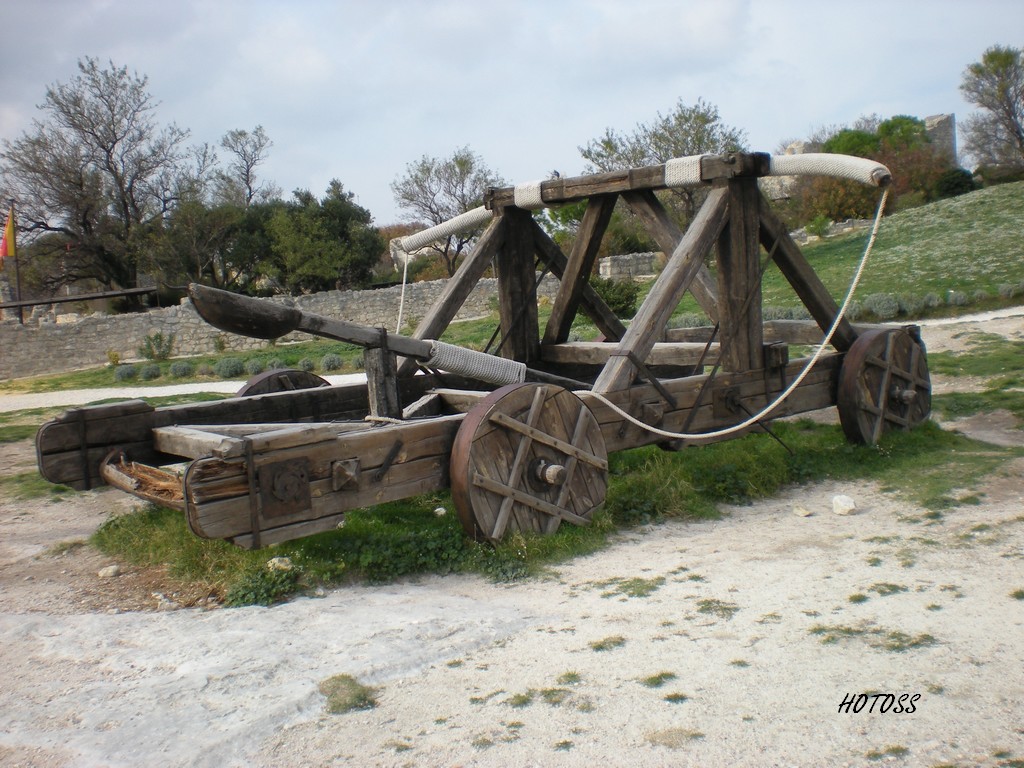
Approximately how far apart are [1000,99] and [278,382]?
138 feet

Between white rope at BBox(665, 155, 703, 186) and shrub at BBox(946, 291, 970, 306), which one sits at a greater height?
white rope at BBox(665, 155, 703, 186)

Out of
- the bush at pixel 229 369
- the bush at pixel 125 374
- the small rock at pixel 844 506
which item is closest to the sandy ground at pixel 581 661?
the small rock at pixel 844 506

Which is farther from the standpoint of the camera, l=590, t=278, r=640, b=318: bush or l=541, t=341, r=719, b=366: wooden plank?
l=590, t=278, r=640, b=318: bush

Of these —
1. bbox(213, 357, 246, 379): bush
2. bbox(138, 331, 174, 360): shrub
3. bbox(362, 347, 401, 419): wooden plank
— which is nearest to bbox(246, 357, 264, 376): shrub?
bbox(213, 357, 246, 379): bush

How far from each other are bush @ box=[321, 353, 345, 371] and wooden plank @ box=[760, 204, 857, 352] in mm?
12137

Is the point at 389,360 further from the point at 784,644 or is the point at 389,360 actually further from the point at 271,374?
the point at 784,644

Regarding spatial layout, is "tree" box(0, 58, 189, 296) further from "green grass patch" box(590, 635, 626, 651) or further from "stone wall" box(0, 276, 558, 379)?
"green grass patch" box(590, 635, 626, 651)

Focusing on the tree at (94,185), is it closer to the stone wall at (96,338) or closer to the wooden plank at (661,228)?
the stone wall at (96,338)

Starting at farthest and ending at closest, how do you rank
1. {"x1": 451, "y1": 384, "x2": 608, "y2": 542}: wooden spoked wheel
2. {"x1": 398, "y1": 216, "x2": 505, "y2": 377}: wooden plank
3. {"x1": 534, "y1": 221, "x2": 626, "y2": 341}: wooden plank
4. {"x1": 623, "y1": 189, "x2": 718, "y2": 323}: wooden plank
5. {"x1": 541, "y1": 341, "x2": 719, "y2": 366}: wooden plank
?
{"x1": 534, "y1": 221, "x2": 626, "y2": 341}: wooden plank
{"x1": 541, "y1": 341, "x2": 719, "y2": 366}: wooden plank
{"x1": 398, "y1": 216, "x2": 505, "y2": 377}: wooden plank
{"x1": 623, "y1": 189, "x2": 718, "y2": 323}: wooden plank
{"x1": 451, "y1": 384, "x2": 608, "y2": 542}: wooden spoked wheel

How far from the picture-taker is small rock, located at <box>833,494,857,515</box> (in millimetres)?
5219

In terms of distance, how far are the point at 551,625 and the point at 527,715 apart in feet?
2.63

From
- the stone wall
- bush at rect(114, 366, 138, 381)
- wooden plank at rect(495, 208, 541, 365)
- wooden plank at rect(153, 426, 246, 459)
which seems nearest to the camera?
wooden plank at rect(153, 426, 246, 459)

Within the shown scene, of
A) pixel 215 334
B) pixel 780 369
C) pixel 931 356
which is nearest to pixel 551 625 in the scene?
pixel 780 369

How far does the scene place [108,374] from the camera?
19.5m
